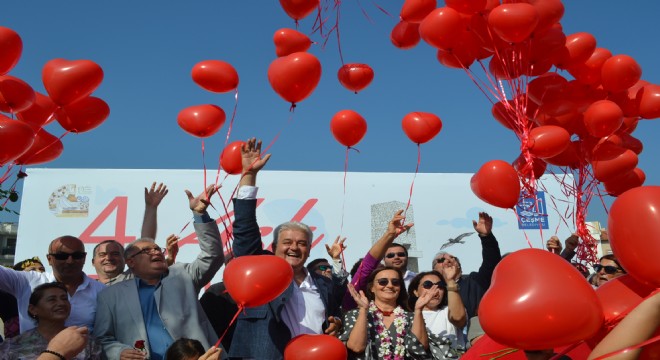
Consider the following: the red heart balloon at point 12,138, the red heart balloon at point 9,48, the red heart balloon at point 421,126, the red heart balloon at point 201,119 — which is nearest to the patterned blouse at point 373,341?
the red heart balloon at point 201,119

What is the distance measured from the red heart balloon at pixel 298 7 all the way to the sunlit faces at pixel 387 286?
5.80 feet

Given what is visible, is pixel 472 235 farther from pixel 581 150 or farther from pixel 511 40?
pixel 511 40

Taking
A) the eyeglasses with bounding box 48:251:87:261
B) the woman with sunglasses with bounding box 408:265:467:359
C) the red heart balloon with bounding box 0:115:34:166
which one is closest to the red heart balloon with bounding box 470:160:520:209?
the woman with sunglasses with bounding box 408:265:467:359

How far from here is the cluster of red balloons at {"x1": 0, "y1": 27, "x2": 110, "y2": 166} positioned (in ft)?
9.77

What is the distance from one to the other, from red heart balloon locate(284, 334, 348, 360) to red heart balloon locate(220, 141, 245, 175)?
4.93 ft

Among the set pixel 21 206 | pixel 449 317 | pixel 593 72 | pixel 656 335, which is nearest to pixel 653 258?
pixel 656 335

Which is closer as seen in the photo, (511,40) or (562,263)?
(562,263)

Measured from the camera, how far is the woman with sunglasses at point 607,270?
4.04 metres

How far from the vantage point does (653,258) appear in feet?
4.69

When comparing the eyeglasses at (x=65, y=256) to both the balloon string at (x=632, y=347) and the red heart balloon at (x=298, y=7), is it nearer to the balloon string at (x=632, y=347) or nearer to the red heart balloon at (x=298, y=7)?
the red heart balloon at (x=298, y=7)

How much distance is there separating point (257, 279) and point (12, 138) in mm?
1574

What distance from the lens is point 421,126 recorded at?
405cm

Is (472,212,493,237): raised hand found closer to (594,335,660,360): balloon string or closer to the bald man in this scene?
(594,335,660,360): balloon string

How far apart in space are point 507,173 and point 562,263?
1844mm
